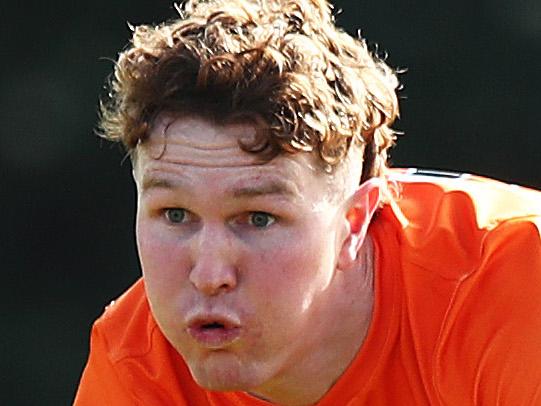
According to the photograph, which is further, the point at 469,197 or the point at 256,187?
the point at 469,197

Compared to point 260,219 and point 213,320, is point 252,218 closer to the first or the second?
point 260,219

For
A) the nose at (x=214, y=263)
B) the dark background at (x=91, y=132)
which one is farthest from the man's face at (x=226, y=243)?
the dark background at (x=91, y=132)

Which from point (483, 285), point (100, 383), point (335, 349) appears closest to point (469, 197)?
point (483, 285)

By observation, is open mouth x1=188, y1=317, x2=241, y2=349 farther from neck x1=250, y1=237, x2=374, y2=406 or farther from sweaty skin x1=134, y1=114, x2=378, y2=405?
neck x1=250, y1=237, x2=374, y2=406

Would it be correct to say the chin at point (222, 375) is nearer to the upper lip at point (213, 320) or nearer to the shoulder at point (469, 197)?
the upper lip at point (213, 320)

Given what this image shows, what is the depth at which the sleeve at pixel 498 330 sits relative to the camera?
2539mm

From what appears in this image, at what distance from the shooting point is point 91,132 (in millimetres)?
3932

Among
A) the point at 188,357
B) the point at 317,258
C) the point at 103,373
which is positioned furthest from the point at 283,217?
the point at 103,373

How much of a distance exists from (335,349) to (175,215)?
400 mm

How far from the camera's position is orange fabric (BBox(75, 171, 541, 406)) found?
101 inches

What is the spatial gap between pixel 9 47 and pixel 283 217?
1.60 m

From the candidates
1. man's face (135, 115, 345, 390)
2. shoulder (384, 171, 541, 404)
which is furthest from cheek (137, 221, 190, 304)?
shoulder (384, 171, 541, 404)

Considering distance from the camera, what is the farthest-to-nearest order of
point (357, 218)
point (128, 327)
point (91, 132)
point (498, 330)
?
point (91, 132) < point (128, 327) < point (357, 218) < point (498, 330)

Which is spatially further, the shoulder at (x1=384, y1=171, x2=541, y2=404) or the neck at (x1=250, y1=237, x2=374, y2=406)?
the neck at (x1=250, y1=237, x2=374, y2=406)
